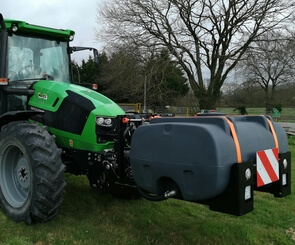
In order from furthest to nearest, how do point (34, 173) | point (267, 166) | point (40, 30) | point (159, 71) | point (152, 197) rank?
point (159, 71) → point (40, 30) → point (34, 173) → point (152, 197) → point (267, 166)

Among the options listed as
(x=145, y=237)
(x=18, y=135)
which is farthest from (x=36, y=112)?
(x=145, y=237)

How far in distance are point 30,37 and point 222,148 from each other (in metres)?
3.40

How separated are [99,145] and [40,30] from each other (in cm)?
196

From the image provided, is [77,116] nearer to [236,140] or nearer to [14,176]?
[14,176]

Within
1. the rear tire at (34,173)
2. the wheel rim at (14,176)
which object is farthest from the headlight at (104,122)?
the wheel rim at (14,176)

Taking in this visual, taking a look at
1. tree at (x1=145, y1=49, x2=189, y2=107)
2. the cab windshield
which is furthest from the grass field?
tree at (x1=145, y1=49, x2=189, y2=107)

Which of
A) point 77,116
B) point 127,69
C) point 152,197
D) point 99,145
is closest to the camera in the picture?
point 152,197

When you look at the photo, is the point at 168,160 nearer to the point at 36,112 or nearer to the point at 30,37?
the point at 36,112

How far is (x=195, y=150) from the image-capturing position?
3.01 metres

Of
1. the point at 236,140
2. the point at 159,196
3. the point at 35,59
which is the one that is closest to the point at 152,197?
the point at 159,196

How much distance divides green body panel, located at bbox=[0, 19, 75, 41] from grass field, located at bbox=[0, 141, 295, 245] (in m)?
2.33

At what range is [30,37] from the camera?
16.7ft

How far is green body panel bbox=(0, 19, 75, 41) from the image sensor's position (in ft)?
15.8

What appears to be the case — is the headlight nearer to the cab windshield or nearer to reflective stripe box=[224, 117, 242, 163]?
the cab windshield
